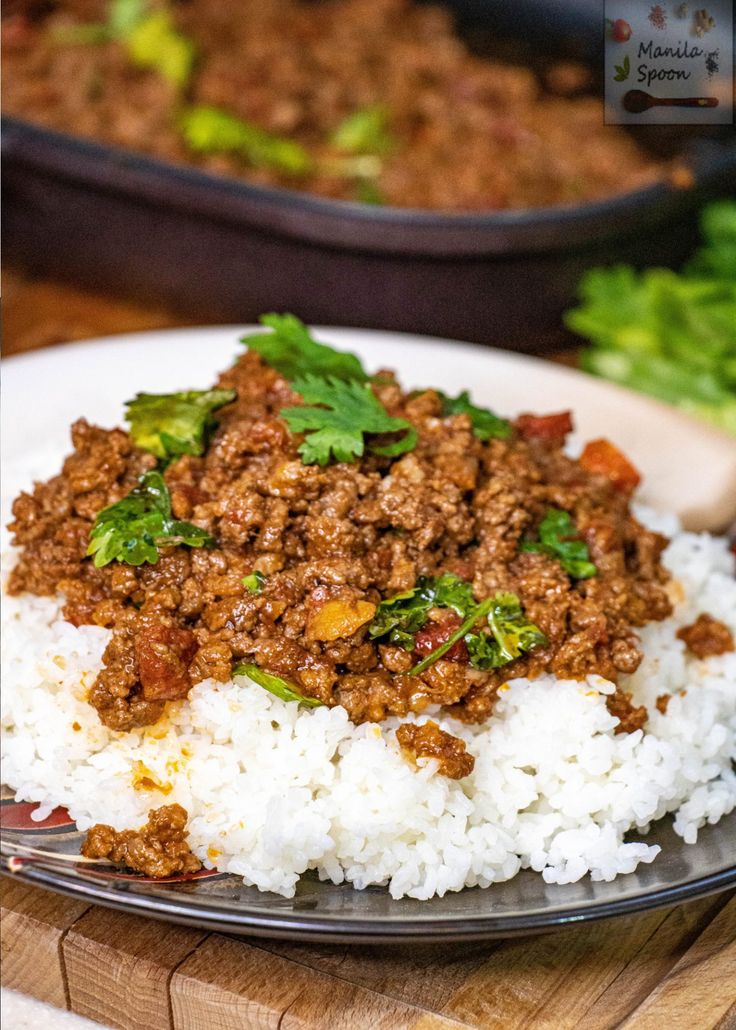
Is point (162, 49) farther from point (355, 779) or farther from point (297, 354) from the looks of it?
point (355, 779)

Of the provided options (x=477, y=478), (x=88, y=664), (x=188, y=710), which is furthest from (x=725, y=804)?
(x=88, y=664)

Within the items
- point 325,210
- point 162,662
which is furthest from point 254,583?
point 325,210

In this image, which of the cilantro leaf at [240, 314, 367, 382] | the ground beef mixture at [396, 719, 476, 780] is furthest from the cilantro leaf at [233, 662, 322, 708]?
the cilantro leaf at [240, 314, 367, 382]

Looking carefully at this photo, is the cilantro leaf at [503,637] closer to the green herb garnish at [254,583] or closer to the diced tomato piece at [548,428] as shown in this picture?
the green herb garnish at [254,583]

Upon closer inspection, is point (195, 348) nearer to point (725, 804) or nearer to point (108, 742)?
point (108, 742)

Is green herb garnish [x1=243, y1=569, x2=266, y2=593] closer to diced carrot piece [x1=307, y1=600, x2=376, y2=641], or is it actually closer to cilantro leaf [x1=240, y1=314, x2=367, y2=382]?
diced carrot piece [x1=307, y1=600, x2=376, y2=641]

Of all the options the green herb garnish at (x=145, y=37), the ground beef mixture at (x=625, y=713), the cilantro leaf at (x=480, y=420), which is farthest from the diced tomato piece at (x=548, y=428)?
the green herb garnish at (x=145, y=37)
